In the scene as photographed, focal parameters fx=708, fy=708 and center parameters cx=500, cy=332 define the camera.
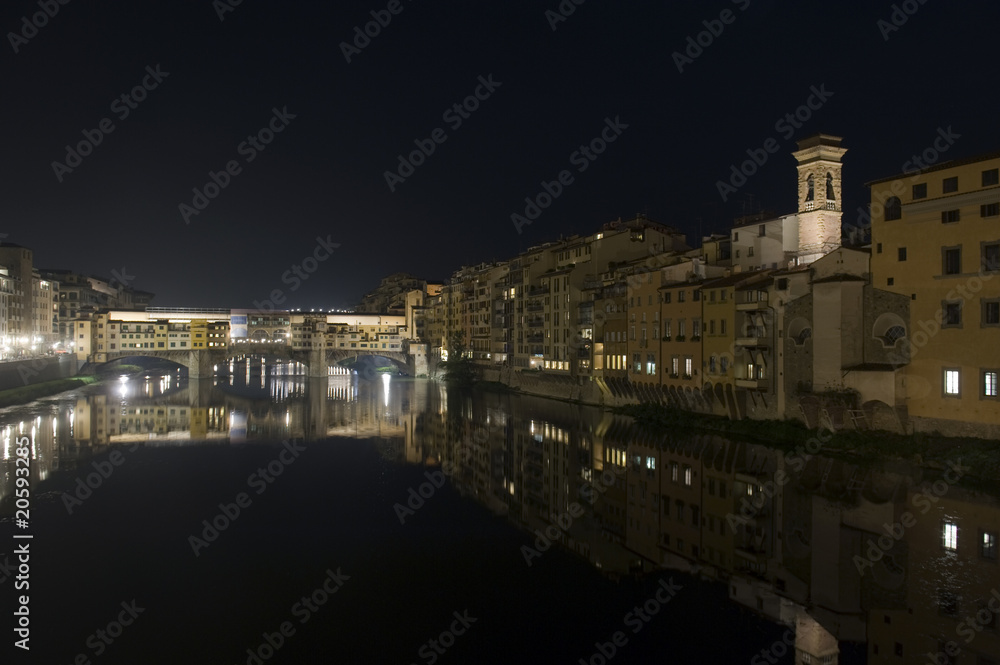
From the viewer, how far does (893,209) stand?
21.2 metres

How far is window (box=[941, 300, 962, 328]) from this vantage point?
1938 centimetres

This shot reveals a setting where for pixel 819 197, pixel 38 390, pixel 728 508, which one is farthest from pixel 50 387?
pixel 819 197

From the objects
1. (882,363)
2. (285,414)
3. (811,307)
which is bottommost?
(285,414)

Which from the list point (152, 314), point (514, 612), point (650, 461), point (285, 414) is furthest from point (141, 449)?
point (152, 314)

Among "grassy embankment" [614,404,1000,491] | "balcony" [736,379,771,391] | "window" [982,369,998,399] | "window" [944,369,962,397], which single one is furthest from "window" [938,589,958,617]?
"balcony" [736,379,771,391]

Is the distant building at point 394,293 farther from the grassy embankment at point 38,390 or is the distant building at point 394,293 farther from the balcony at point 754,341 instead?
the balcony at point 754,341

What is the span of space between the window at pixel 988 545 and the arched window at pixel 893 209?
415 inches

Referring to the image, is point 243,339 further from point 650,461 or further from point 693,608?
point 693,608

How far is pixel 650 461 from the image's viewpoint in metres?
22.0

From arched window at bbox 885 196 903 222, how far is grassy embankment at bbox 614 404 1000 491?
643 cm

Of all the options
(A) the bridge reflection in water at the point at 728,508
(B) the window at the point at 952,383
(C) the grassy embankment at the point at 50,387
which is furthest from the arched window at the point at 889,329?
(C) the grassy embankment at the point at 50,387

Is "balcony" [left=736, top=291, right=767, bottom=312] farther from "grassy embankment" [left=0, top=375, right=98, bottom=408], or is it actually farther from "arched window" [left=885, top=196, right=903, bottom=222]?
"grassy embankment" [left=0, top=375, right=98, bottom=408]

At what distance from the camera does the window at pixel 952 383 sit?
19.2 metres

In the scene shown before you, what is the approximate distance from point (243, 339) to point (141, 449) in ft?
Answer: 186
